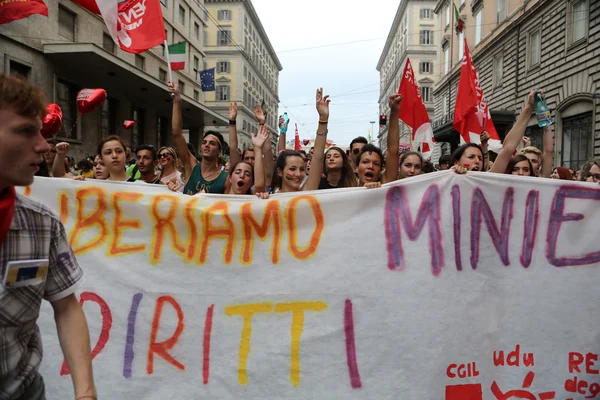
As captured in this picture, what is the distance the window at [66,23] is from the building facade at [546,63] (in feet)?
47.4

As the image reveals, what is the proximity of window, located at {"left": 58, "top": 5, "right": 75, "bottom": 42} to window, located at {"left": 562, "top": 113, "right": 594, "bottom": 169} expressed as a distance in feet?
58.0

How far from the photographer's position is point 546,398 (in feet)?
8.99

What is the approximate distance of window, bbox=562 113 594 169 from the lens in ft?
50.8

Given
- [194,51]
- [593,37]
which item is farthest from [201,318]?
[194,51]

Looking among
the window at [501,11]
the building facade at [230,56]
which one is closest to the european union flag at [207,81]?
the window at [501,11]

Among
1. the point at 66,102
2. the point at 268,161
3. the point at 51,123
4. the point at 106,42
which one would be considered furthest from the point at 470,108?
the point at 106,42

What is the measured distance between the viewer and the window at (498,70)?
78.4 feet

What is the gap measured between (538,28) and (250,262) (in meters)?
20.6

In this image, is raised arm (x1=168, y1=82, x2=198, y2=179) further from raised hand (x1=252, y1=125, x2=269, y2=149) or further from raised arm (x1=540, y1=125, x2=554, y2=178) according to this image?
raised arm (x1=540, y1=125, x2=554, y2=178)

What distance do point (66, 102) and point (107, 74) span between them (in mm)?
1717

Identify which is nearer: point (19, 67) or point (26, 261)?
point (26, 261)

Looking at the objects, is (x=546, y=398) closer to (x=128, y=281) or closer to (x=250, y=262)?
(x=250, y=262)

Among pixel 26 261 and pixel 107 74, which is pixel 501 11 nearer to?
pixel 107 74

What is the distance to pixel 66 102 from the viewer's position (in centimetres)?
1703
